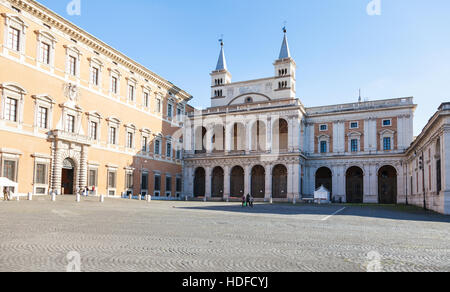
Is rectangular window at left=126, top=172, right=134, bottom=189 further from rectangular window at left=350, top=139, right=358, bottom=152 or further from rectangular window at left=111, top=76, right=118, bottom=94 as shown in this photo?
rectangular window at left=350, top=139, right=358, bottom=152

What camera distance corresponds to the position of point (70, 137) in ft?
101

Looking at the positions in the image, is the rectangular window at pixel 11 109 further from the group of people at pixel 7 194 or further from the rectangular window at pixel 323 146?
the rectangular window at pixel 323 146

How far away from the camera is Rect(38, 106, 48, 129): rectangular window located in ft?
93.8

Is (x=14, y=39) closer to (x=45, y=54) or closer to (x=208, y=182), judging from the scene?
(x=45, y=54)

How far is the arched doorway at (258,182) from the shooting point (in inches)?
1870

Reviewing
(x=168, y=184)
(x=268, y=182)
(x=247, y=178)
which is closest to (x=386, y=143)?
(x=268, y=182)

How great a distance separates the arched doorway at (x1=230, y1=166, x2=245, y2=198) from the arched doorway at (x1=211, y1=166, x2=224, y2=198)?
1.60 metres

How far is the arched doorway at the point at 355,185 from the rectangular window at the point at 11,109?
37.3 m

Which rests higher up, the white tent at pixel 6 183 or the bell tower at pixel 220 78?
the bell tower at pixel 220 78

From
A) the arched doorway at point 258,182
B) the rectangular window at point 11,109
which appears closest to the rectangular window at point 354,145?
the arched doorway at point 258,182

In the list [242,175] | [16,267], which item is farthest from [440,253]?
[242,175]

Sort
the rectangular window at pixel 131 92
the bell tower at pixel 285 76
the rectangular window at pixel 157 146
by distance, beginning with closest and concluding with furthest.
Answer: the rectangular window at pixel 131 92, the rectangular window at pixel 157 146, the bell tower at pixel 285 76

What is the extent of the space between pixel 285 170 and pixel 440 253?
128 feet

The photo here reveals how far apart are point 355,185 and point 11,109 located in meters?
38.2
